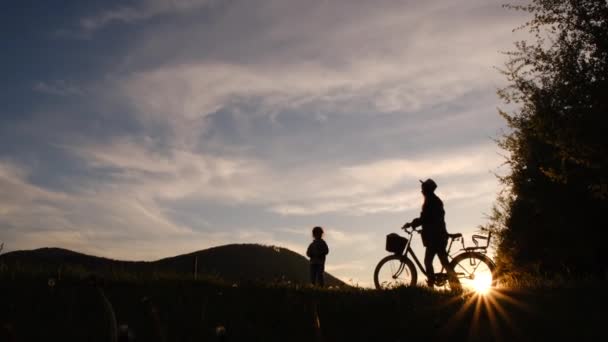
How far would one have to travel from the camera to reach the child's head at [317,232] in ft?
61.4

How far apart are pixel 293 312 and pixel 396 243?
6.29m

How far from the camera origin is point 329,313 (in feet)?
31.8

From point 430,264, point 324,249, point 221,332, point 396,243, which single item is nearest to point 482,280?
point 430,264

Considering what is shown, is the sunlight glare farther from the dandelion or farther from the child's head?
the dandelion

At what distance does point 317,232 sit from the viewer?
18781 mm

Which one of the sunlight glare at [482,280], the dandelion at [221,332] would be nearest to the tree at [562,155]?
the sunlight glare at [482,280]

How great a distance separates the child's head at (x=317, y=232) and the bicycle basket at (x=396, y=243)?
12.1 feet

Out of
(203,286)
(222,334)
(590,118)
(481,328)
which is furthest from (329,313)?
(590,118)

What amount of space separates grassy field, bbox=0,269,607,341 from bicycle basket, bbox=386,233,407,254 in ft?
11.0

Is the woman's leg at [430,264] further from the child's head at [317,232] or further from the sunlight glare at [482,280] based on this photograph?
the child's head at [317,232]

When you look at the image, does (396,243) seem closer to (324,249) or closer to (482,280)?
(482,280)

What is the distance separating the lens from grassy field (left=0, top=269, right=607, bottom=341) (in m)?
8.05

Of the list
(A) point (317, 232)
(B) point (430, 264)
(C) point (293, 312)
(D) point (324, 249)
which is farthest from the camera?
(A) point (317, 232)

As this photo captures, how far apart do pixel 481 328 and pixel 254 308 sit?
340 cm
